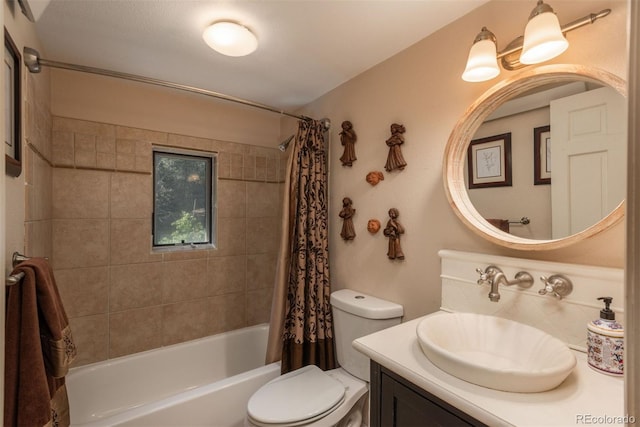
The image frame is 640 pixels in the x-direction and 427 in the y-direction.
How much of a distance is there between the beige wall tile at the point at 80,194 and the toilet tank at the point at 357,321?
1.60 meters

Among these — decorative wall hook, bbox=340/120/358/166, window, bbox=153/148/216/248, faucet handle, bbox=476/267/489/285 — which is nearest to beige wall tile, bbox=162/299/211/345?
window, bbox=153/148/216/248

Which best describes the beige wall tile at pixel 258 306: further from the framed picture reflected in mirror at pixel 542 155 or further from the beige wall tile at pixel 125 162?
the framed picture reflected in mirror at pixel 542 155

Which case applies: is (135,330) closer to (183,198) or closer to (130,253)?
(130,253)

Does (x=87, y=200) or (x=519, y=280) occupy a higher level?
(x=87, y=200)

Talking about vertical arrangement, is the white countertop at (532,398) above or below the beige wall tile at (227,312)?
above

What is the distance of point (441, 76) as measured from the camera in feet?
4.61

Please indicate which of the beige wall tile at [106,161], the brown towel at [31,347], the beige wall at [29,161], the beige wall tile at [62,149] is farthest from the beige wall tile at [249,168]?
the brown towel at [31,347]

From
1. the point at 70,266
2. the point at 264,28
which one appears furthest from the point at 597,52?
the point at 70,266

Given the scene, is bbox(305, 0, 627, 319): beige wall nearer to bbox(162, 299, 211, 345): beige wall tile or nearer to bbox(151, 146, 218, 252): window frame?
bbox(151, 146, 218, 252): window frame

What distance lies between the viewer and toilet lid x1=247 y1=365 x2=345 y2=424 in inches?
50.9

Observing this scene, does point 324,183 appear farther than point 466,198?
Yes

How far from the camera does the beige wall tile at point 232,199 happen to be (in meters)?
2.34

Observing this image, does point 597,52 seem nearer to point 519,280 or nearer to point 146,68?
point 519,280

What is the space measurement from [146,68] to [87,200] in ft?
2.96
